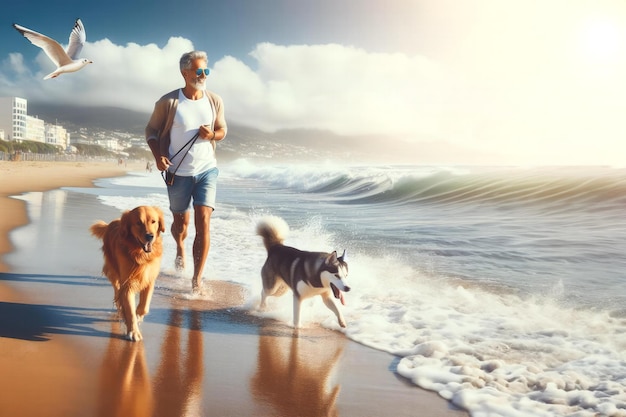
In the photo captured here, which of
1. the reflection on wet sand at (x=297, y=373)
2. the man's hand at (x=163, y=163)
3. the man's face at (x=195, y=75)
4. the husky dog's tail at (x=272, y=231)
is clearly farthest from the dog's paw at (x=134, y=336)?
the man's face at (x=195, y=75)

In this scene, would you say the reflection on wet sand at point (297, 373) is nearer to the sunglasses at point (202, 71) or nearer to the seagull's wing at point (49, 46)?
the sunglasses at point (202, 71)

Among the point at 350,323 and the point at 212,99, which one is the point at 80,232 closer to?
the point at 212,99

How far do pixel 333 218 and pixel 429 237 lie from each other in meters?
4.26

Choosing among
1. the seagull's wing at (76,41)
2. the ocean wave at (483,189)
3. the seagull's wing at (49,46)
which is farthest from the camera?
the ocean wave at (483,189)

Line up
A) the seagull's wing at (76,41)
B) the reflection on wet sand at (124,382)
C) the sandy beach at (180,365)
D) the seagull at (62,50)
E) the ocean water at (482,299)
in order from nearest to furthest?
1. the reflection on wet sand at (124,382)
2. the sandy beach at (180,365)
3. the ocean water at (482,299)
4. the seagull at (62,50)
5. the seagull's wing at (76,41)

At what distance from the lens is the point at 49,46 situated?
742 cm

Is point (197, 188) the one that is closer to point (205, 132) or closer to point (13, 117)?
point (205, 132)

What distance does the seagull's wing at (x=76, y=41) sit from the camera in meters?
7.82

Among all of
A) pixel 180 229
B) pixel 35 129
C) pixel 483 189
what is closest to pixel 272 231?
pixel 180 229

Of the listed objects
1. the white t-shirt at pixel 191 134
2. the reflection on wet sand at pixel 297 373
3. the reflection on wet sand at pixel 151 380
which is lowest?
the reflection on wet sand at pixel 297 373

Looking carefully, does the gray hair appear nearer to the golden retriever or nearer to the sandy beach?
the golden retriever

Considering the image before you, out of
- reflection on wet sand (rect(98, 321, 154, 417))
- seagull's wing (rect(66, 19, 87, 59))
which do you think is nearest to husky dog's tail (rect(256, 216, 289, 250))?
reflection on wet sand (rect(98, 321, 154, 417))

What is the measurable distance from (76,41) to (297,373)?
6568 millimetres

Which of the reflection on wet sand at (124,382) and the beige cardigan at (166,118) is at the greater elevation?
the beige cardigan at (166,118)
